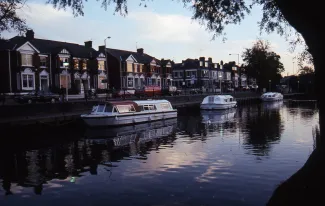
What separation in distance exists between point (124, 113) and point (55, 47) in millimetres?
36316

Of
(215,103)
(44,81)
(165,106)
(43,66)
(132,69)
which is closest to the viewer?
(165,106)

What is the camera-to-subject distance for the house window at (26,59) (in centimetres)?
5703

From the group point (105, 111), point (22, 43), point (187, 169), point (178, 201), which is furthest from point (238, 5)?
point (22, 43)

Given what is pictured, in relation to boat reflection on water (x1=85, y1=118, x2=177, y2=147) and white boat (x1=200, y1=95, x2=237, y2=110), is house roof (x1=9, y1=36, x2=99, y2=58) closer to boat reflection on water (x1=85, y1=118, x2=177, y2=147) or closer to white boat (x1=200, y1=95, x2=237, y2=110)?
white boat (x1=200, y1=95, x2=237, y2=110)

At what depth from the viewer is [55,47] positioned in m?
65.2

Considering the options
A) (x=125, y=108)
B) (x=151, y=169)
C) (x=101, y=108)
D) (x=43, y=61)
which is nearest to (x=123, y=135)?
(x=101, y=108)

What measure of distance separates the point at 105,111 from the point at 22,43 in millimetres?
30619

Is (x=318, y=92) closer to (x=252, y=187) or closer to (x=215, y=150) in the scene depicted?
(x=252, y=187)

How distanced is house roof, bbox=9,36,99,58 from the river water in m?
38.0

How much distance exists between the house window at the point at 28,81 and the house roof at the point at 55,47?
5.16 metres

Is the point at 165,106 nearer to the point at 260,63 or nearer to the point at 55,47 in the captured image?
the point at 55,47

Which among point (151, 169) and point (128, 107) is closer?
point (151, 169)

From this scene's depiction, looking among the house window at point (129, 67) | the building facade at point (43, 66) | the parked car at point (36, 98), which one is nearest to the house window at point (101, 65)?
the building facade at point (43, 66)

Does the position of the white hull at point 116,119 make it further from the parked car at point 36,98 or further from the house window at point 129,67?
the house window at point 129,67
